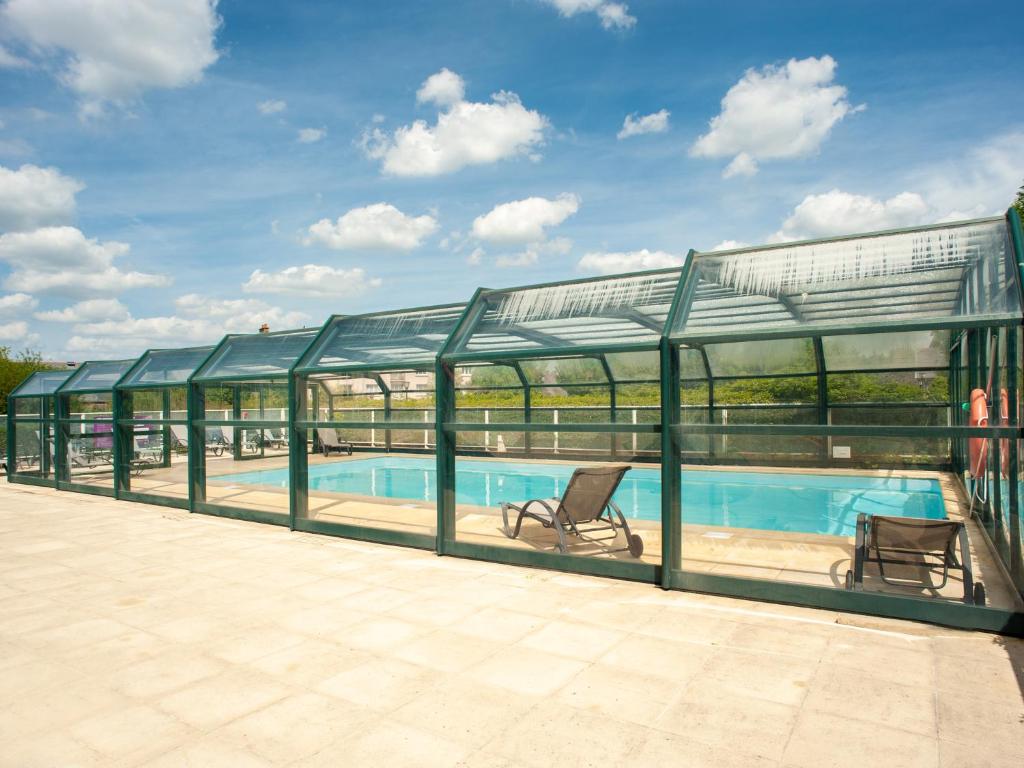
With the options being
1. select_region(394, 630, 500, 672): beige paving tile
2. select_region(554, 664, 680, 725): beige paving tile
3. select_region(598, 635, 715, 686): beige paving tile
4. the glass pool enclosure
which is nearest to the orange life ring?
the glass pool enclosure

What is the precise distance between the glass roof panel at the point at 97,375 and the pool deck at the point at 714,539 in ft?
10.4

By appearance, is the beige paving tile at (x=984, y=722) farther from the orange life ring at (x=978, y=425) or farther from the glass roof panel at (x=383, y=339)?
the glass roof panel at (x=383, y=339)

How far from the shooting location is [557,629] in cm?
415

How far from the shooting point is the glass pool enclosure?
4.54m

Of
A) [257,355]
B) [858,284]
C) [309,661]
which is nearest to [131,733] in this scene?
[309,661]

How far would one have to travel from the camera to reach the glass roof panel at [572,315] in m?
5.66

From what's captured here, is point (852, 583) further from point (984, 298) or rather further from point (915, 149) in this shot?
point (915, 149)

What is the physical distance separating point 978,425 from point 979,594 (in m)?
1.69

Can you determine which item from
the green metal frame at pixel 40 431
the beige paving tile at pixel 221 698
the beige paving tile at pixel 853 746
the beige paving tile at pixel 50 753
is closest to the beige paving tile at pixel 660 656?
the beige paving tile at pixel 853 746

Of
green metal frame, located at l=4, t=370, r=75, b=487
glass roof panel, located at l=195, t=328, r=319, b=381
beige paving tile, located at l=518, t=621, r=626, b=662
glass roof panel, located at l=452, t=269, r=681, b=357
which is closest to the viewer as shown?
beige paving tile, located at l=518, t=621, r=626, b=662

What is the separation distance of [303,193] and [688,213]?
9.31 meters

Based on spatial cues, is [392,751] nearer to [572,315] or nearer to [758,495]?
[572,315]

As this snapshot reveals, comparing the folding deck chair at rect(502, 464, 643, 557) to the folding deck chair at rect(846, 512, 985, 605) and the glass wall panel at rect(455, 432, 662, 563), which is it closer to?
the glass wall panel at rect(455, 432, 662, 563)

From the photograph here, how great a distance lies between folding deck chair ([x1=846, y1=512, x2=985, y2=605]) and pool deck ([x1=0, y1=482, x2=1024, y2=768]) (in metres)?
0.59
